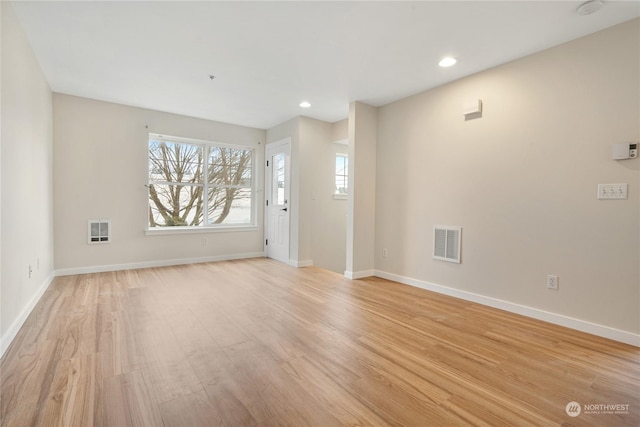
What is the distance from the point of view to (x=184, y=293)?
11.2 ft

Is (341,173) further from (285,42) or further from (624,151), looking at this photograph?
(624,151)

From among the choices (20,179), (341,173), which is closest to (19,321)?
(20,179)

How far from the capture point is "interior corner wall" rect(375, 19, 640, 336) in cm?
232

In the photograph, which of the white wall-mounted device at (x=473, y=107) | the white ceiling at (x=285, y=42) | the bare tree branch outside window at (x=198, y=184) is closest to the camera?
the white ceiling at (x=285, y=42)

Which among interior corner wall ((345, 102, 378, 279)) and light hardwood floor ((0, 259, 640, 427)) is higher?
interior corner wall ((345, 102, 378, 279))

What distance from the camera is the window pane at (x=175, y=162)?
486 cm

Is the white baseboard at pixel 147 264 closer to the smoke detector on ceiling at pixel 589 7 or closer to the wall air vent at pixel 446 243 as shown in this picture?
the wall air vent at pixel 446 243

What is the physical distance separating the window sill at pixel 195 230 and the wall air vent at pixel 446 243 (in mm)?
3383

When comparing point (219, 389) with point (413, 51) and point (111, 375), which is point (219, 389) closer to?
point (111, 375)

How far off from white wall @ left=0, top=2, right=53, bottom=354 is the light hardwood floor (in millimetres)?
250

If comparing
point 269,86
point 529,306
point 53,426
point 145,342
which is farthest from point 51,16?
point 529,306

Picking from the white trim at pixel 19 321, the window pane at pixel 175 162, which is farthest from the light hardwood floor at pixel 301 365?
the window pane at pixel 175 162

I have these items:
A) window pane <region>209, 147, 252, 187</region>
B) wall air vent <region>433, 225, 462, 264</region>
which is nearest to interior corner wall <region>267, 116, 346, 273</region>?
window pane <region>209, 147, 252, 187</region>

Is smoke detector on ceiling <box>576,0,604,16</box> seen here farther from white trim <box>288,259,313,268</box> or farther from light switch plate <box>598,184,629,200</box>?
white trim <box>288,259,313,268</box>
